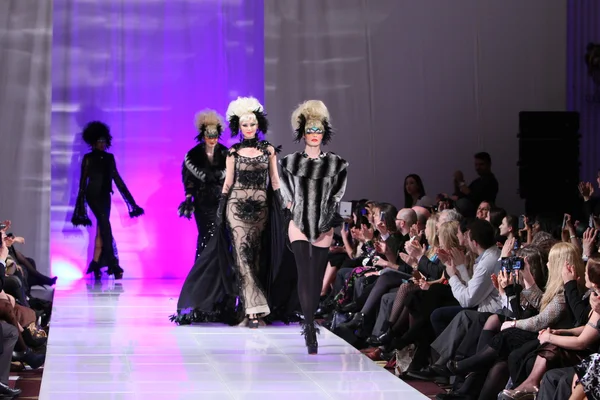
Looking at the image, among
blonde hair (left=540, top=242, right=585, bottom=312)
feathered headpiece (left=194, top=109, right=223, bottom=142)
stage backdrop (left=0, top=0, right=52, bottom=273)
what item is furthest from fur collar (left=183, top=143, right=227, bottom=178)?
blonde hair (left=540, top=242, right=585, bottom=312)

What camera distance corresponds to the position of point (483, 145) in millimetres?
11445

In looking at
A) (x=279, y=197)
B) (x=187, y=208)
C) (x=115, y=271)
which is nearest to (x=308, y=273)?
(x=279, y=197)

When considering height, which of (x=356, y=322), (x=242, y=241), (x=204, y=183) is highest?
(x=204, y=183)

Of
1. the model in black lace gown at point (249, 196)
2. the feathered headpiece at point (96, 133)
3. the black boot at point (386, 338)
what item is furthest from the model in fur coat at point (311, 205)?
the feathered headpiece at point (96, 133)

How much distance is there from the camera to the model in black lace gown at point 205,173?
31.2 feet

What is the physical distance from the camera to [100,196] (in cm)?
1109

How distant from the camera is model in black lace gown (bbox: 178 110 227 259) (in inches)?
374

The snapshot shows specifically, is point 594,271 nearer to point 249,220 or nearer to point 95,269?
point 249,220

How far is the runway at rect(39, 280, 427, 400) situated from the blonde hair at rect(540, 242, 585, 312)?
84 centimetres

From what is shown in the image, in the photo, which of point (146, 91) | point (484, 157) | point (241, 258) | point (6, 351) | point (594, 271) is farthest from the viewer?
point (146, 91)

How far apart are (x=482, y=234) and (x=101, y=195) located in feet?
19.8

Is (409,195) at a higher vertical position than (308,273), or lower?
higher

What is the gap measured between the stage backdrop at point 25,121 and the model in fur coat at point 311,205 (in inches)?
212

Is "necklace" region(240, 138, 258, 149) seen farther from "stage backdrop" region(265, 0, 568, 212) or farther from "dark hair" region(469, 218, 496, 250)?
"stage backdrop" region(265, 0, 568, 212)
